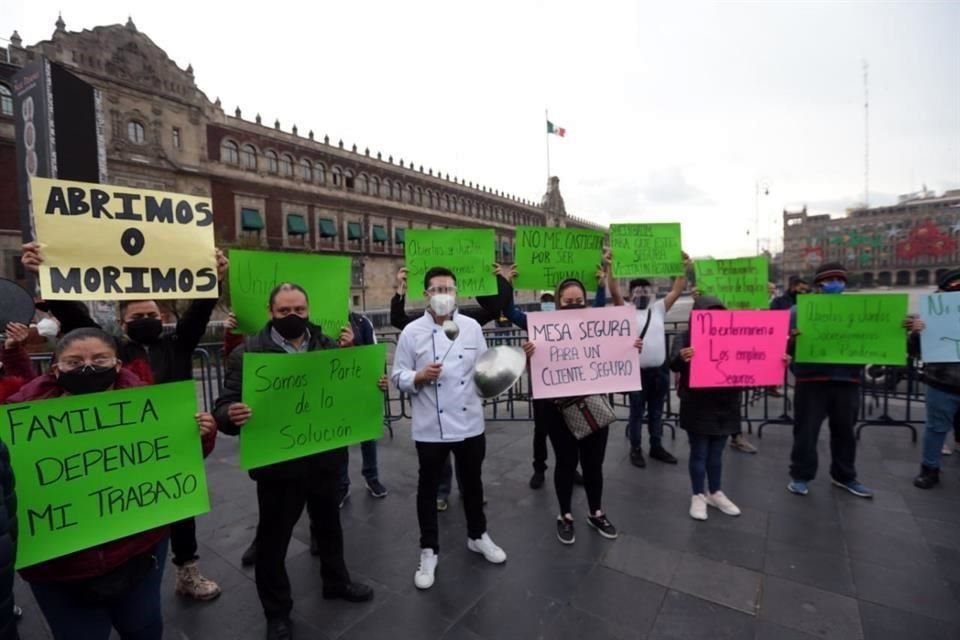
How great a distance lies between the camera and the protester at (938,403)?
3934mm

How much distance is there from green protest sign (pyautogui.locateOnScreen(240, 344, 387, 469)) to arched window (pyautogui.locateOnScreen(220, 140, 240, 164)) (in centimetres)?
3928

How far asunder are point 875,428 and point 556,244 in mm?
5376

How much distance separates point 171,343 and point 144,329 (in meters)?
0.21

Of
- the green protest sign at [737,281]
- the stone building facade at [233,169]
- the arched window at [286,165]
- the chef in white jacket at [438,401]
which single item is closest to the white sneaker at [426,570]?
the chef in white jacket at [438,401]

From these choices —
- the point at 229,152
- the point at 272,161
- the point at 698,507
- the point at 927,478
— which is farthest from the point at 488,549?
the point at 272,161

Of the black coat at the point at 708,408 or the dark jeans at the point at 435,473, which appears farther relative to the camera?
the black coat at the point at 708,408

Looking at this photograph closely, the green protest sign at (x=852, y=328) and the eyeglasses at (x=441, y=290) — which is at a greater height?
the eyeglasses at (x=441, y=290)

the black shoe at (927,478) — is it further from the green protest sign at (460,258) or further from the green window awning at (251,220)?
the green window awning at (251,220)

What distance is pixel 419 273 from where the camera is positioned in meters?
3.96

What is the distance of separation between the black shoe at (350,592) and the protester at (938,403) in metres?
4.92

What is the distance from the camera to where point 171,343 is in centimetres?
280

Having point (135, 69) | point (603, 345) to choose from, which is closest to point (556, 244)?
point (603, 345)

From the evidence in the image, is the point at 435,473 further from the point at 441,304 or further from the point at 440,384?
the point at 441,304

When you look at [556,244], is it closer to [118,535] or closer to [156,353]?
[156,353]
